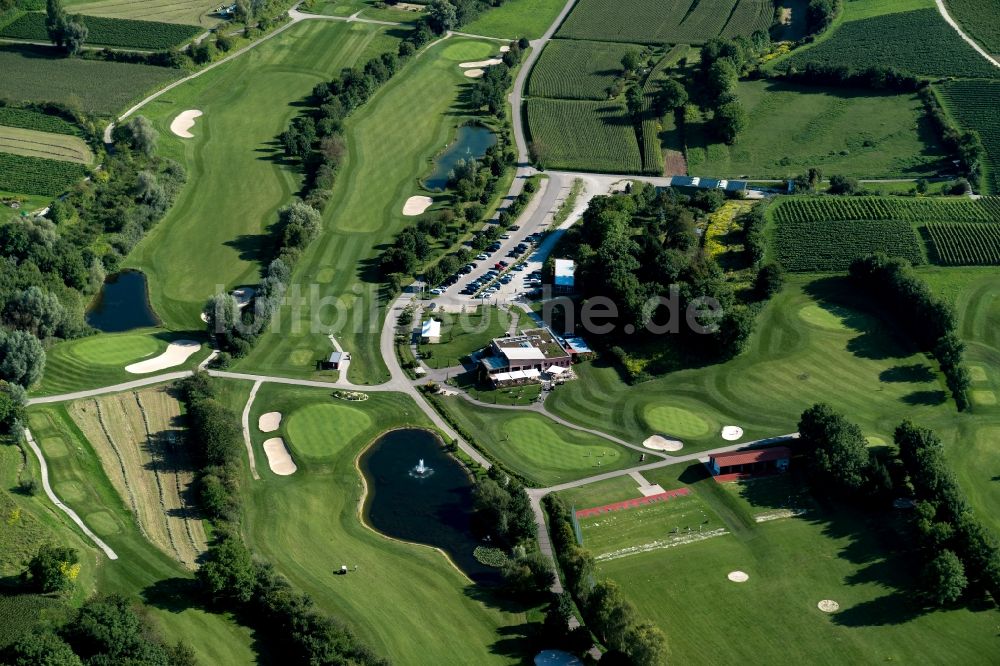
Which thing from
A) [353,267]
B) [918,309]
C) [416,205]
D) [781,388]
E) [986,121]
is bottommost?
[781,388]

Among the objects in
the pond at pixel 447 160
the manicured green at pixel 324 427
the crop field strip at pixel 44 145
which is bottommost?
the manicured green at pixel 324 427

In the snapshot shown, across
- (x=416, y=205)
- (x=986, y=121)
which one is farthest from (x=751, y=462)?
(x=986, y=121)

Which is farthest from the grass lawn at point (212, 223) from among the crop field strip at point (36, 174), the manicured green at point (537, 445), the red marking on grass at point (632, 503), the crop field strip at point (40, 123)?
the red marking on grass at point (632, 503)

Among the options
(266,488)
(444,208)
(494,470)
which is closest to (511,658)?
(494,470)

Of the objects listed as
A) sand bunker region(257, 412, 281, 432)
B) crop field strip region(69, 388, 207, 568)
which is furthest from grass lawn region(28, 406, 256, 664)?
sand bunker region(257, 412, 281, 432)

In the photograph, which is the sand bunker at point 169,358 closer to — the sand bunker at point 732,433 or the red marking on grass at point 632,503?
the red marking on grass at point 632,503

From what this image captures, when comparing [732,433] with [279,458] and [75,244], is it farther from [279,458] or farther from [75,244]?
[75,244]

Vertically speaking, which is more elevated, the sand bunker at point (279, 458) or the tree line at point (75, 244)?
the tree line at point (75, 244)
